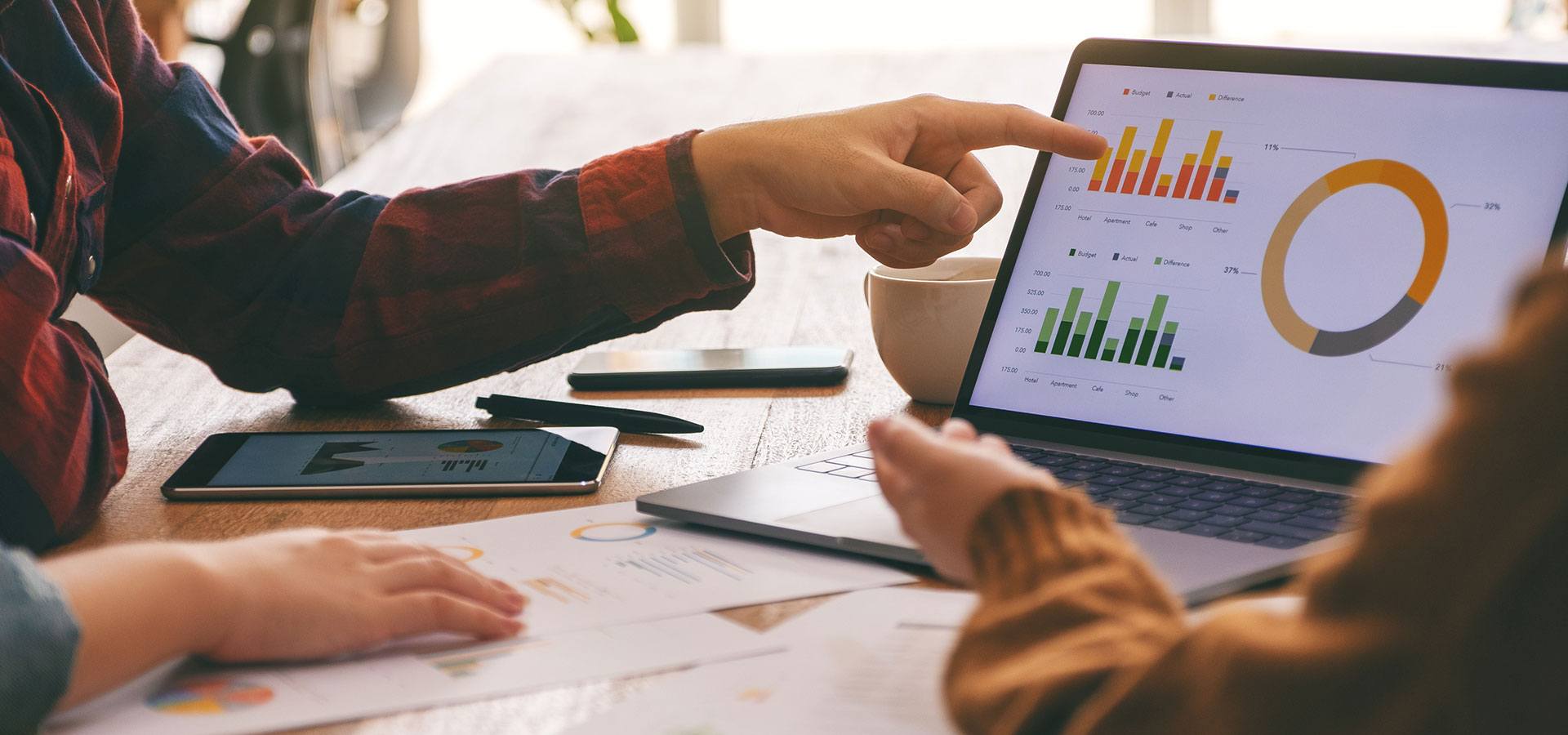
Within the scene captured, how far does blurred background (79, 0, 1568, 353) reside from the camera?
119 inches

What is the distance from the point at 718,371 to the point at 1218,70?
413mm

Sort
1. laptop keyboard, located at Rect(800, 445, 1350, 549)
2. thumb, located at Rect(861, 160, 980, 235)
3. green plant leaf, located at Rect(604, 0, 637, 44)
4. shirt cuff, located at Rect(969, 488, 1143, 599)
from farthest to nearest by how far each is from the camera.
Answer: green plant leaf, located at Rect(604, 0, 637, 44) → thumb, located at Rect(861, 160, 980, 235) → laptop keyboard, located at Rect(800, 445, 1350, 549) → shirt cuff, located at Rect(969, 488, 1143, 599)

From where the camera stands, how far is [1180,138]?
31.5 inches

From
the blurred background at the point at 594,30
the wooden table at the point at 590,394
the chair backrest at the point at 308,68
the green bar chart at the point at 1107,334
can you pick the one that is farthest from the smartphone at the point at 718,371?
the chair backrest at the point at 308,68

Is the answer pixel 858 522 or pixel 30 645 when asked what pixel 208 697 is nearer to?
pixel 30 645

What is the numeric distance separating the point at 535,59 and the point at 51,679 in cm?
210

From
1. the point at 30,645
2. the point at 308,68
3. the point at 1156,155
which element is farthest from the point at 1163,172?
the point at 308,68

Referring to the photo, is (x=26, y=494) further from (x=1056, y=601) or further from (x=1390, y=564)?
(x=1390, y=564)

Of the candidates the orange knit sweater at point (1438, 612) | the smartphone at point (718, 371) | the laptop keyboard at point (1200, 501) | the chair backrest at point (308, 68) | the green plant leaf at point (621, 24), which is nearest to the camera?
the orange knit sweater at point (1438, 612)

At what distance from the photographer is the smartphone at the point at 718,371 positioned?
1.02 meters

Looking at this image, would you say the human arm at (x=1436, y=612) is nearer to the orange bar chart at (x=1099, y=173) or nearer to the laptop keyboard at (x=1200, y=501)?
the laptop keyboard at (x=1200, y=501)

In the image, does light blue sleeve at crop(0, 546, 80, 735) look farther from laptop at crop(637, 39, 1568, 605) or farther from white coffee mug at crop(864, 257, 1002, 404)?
white coffee mug at crop(864, 257, 1002, 404)

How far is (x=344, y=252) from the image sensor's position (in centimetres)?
97

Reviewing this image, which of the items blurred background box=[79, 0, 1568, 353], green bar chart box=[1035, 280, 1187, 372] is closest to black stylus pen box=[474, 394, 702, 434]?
green bar chart box=[1035, 280, 1187, 372]
